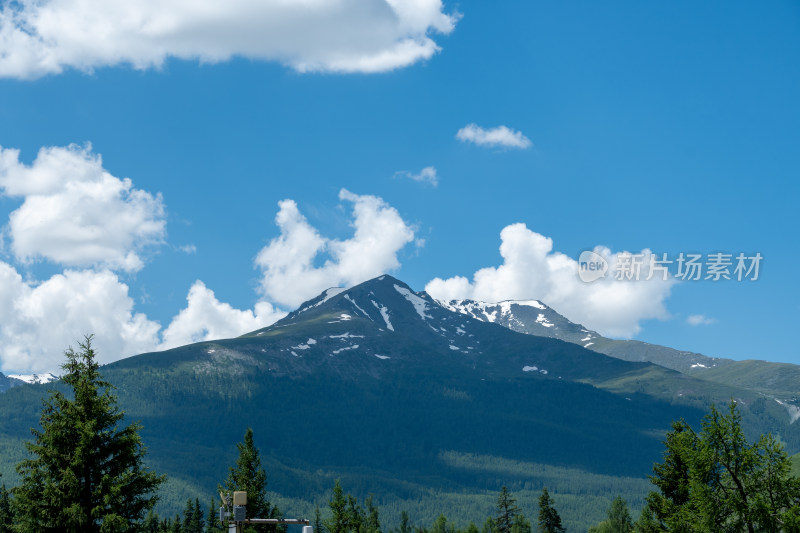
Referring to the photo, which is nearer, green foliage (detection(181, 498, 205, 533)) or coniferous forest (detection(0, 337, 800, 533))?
coniferous forest (detection(0, 337, 800, 533))

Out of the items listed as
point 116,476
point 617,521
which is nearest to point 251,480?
point 116,476

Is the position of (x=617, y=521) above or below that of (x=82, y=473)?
below

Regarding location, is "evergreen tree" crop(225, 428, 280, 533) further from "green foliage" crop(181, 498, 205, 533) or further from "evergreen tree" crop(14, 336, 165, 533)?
"green foliage" crop(181, 498, 205, 533)

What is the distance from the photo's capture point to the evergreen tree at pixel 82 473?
35812 mm

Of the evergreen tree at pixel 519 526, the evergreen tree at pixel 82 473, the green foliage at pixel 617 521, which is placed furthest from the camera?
the evergreen tree at pixel 519 526

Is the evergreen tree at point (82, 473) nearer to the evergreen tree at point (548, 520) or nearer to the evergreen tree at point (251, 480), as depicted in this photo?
the evergreen tree at point (251, 480)

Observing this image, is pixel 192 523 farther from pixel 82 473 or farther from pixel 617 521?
pixel 82 473

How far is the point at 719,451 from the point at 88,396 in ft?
84.6

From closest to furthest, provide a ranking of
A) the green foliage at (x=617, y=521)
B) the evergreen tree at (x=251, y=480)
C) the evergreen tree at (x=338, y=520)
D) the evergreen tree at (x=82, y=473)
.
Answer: the evergreen tree at (x=82, y=473) < the evergreen tree at (x=251, y=480) < the evergreen tree at (x=338, y=520) < the green foliage at (x=617, y=521)

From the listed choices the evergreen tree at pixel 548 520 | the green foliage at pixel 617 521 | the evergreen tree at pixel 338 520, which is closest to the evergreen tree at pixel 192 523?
the evergreen tree at pixel 548 520

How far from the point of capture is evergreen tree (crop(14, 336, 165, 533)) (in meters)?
35.8

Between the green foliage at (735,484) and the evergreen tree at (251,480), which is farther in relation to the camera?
the evergreen tree at (251,480)

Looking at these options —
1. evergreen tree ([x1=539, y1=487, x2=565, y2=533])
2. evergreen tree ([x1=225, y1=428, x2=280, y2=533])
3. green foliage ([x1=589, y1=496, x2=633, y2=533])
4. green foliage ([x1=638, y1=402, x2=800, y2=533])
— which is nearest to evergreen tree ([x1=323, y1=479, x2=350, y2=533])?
evergreen tree ([x1=225, y1=428, x2=280, y2=533])

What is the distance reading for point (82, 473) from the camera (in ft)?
120
